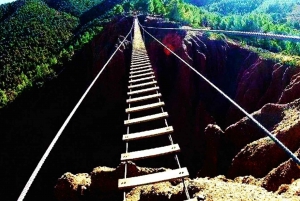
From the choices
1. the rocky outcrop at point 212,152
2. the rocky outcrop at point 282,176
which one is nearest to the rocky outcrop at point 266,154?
the rocky outcrop at point 282,176

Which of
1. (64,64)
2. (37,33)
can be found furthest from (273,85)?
(37,33)

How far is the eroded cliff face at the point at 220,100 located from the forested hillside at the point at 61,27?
10.1m

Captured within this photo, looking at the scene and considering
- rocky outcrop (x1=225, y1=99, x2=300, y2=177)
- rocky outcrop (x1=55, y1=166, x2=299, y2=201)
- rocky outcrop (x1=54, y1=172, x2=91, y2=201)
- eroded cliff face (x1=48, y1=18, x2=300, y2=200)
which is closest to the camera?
rocky outcrop (x1=55, y1=166, x2=299, y2=201)

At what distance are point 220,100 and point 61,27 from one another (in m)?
69.7

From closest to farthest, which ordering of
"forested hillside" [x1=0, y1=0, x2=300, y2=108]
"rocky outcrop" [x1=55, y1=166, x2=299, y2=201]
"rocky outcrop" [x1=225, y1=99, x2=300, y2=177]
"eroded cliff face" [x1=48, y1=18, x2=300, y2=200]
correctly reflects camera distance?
"rocky outcrop" [x1=55, y1=166, x2=299, y2=201] < "rocky outcrop" [x1=225, y1=99, x2=300, y2=177] < "eroded cliff face" [x1=48, y1=18, x2=300, y2=200] < "forested hillside" [x1=0, y1=0, x2=300, y2=108]

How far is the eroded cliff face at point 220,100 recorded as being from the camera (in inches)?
490

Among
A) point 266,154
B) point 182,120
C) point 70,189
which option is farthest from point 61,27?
point 266,154

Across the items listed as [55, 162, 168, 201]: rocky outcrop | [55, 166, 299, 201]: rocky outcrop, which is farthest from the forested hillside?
[55, 166, 299, 201]: rocky outcrop

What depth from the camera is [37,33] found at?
83625mm

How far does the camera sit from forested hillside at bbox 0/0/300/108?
166 ft

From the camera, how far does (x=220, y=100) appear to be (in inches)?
1125

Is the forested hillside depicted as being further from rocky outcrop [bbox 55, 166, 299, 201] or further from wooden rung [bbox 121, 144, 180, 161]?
wooden rung [bbox 121, 144, 180, 161]

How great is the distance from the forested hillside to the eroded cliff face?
10113 millimetres

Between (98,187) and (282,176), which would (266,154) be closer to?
(282,176)
